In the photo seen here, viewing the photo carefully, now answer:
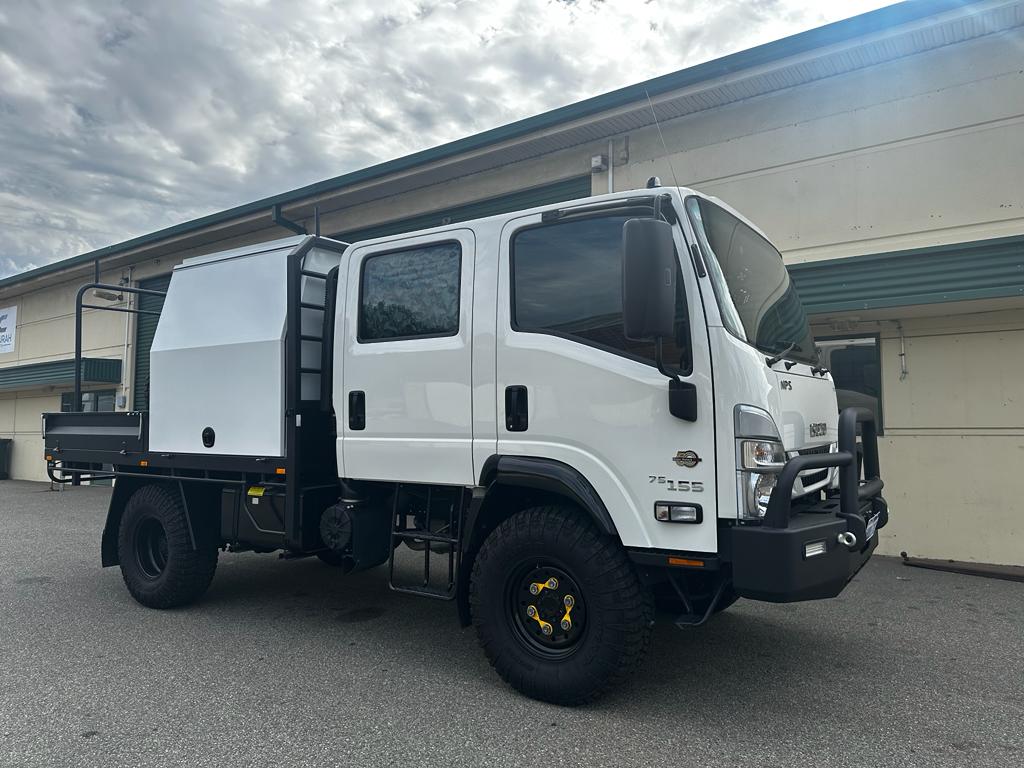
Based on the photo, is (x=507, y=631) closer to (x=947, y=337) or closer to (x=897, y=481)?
(x=897, y=481)

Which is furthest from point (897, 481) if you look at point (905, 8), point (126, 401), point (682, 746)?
point (126, 401)

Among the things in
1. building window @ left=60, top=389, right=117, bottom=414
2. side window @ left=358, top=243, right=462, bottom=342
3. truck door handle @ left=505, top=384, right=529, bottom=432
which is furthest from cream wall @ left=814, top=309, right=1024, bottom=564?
building window @ left=60, top=389, right=117, bottom=414

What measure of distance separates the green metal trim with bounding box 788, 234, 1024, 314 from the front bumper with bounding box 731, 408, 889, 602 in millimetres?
3539

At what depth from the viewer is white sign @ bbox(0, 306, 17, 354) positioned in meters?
18.7

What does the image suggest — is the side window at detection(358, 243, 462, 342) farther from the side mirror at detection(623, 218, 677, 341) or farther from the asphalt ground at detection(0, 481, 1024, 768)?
the asphalt ground at detection(0, 481, 1024, 768)

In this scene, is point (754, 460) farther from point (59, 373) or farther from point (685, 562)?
point (59, 373)

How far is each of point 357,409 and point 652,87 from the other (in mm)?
5450

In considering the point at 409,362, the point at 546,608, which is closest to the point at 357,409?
the point at 409,362

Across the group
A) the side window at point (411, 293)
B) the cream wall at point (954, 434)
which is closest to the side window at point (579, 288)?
the side window at point (411, 293)

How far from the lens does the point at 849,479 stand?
3.29 m

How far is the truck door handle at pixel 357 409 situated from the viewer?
13.8 feet

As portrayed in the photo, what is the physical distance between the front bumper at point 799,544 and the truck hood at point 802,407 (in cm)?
20

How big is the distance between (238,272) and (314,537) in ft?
6.52

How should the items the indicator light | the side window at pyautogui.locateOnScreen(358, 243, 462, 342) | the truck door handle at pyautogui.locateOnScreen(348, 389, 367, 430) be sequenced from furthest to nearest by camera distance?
the truck door handle at pyautogui.locateOnScreen(348, 389, 367, 430) → the side window at pyautogui.locateOnScreen(358, 243, 462, 342) → the indicator light
